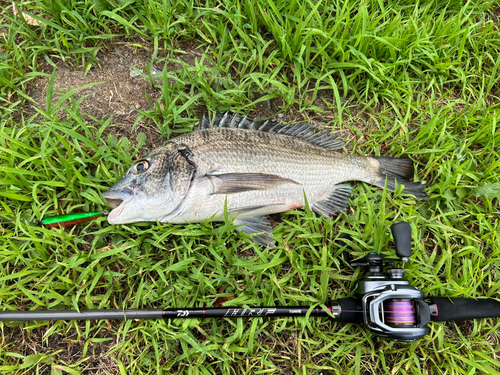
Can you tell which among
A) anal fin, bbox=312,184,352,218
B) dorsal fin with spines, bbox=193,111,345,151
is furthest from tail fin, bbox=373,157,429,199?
dorsal fin with spines, bbox=193,111,345,151

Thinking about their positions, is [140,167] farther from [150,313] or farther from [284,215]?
[284,215]

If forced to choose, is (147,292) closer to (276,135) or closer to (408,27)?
(276,135)

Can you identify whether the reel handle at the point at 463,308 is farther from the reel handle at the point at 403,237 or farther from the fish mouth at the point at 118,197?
the fish mouth at the point at 118,197

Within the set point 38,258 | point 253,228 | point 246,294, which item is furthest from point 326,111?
point 38,258

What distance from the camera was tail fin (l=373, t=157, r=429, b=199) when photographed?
311 centimetres

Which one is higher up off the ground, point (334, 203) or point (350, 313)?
point (334, 203)

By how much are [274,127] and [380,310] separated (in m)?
1.97

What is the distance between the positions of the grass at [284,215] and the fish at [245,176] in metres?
0.17

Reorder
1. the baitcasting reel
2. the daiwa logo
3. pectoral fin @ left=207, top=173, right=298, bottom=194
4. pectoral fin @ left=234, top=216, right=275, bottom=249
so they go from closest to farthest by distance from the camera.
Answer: the baitcasting reel, the daiwa logo, pectoral fin @ left=207, top=173, right=298, bottom=194, pectoral fin @ left=234, top=216, right=275, bottom=249

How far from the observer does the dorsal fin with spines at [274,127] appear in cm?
303

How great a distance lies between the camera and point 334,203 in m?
3.08

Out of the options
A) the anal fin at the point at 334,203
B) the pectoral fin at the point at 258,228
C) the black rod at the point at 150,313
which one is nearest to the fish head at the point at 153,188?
the pectoral fin at the point at 258,228

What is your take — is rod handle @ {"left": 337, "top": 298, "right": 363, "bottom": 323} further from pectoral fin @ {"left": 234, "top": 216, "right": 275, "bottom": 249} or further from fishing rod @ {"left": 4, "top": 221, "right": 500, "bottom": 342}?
pectoral fin @ {"left": 234, "top": 216, "right": 275, "bottom": 249}

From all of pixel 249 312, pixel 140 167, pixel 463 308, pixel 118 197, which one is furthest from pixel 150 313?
→ pixel 463 308
